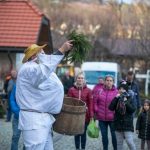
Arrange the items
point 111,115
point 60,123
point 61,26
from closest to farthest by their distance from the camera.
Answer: point 60,123
point 111,115
point 61,26

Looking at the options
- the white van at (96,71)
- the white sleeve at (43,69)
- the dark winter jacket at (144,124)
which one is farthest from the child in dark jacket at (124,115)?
the white van at (96,71)

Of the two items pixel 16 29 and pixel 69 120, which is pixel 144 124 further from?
pixel 16 29

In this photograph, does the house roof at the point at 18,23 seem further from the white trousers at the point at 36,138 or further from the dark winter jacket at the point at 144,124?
the white trousers at the point at 36,138

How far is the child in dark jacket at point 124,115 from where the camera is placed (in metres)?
9.95

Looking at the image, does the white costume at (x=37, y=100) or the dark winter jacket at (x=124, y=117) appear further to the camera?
the dark winter jacket at (x=124, y=117)

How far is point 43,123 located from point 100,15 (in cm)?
5669

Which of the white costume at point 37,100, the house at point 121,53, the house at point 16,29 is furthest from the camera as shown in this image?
the house at point 121,53

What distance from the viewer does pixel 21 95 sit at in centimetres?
717

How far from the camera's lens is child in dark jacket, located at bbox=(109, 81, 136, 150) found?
392 inches

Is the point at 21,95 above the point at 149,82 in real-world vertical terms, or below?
above

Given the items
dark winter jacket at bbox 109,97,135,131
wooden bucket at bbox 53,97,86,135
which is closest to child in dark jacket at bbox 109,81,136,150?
dark winter jacket at bbox 109,97,135,131

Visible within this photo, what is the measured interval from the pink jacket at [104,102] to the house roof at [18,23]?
32.3 ft

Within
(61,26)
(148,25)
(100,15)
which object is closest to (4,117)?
(148,25)

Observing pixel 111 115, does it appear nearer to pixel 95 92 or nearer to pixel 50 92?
pixel 95 92
